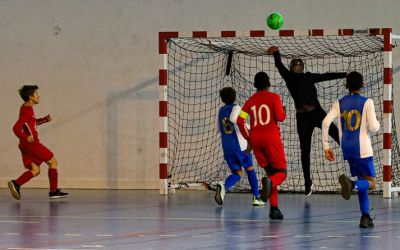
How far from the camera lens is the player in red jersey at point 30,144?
1625 centimetres

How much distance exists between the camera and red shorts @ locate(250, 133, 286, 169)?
1265 cm

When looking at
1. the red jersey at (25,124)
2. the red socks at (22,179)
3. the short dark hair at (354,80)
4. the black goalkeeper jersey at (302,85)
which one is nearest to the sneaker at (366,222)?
the short dark hair at (354,80)

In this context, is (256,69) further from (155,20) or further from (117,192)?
(117,192)

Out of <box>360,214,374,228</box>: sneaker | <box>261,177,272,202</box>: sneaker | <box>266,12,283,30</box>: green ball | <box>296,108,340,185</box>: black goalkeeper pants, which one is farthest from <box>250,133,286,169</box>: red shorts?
<box>266,12,283,30</box>: green ball

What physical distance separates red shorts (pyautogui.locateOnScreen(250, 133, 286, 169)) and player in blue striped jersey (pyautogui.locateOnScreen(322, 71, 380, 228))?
101cm

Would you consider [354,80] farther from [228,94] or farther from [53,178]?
[53,178]

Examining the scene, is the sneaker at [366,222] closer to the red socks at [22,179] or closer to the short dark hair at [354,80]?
the short dark hair at [354,80]

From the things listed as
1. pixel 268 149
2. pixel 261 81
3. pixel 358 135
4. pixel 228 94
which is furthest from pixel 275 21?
pixel 358 135

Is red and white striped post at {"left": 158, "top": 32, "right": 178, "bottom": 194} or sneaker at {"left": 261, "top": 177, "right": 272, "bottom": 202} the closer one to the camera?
sneaker at {"left": 261, "top": 177, "right": 272, "bottom": 202}

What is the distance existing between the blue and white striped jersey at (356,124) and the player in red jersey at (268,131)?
1040 millimetres

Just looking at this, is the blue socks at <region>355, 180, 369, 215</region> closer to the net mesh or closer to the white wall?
the net mesh

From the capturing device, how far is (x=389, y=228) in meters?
11.5

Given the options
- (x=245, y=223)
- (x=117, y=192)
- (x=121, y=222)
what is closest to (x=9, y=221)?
(x=121, y=222)

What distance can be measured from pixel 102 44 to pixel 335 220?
8.01 metres
